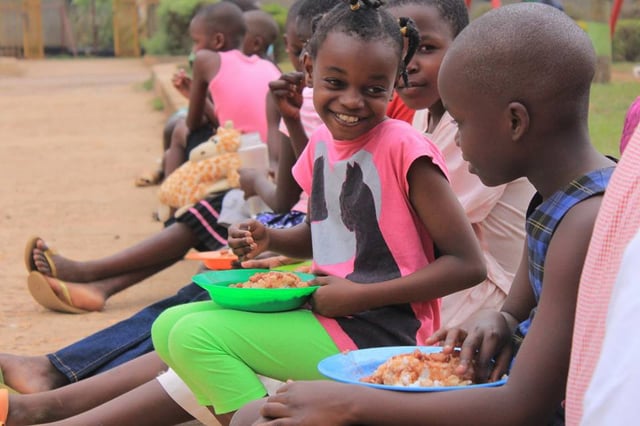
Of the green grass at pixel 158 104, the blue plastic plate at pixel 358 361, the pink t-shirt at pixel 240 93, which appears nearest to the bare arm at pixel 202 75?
the pink t-shirt at pixel 240 93

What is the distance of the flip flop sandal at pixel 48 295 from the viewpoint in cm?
493

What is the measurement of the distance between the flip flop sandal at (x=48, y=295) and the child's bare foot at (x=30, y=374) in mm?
1209

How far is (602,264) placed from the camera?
1.52m

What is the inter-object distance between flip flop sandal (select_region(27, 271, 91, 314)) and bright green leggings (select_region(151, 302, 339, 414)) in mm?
2371

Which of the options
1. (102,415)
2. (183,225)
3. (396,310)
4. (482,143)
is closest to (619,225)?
(482,143)

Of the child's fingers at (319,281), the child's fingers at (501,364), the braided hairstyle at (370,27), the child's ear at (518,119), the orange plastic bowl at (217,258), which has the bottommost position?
the orange plastic bowl at (217,258)

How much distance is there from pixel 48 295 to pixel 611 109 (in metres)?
6.28

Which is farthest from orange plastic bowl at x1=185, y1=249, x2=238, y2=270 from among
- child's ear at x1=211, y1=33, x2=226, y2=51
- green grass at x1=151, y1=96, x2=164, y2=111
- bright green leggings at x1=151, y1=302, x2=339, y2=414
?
green grass at x1=151, y1=96, x2=164, y2=111

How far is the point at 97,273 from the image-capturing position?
16.7ft

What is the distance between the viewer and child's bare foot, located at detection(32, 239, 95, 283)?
4.95 meters

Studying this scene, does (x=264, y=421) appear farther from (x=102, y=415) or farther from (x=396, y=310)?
(x=102, y=415)

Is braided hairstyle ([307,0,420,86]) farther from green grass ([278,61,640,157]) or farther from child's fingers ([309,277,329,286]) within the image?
green grass ([278,61,640,157])

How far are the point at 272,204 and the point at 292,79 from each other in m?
0.60

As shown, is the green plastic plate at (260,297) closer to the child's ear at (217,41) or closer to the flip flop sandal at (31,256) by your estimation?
the flip flop sandal at (31,256)
